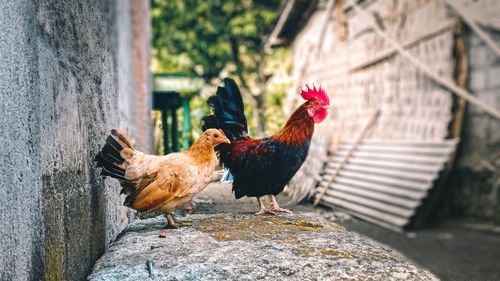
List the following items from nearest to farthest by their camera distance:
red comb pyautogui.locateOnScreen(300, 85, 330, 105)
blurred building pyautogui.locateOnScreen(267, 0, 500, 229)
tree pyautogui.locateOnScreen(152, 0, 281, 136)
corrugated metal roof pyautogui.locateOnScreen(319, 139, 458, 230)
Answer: red comb pyautogui.locateOnScreen(300, 85, 330, 105) < blurred building pyautogui.locateOnScreen(267, 0, 500, 229) < corrugated metal roof pyautogui.locateOnScreen(319, 139, 458, 230) < tree pyautogui.locateOnScreen(152, 0, 281, 136)

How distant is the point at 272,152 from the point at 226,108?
54 centimetres

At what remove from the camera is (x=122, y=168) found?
192 centimetres

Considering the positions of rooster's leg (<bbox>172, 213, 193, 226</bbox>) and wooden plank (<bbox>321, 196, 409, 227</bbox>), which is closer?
rooster's leg (<bbox>172, 213, 193, 226</bbox>)

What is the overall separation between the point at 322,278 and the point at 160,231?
940 millimetres

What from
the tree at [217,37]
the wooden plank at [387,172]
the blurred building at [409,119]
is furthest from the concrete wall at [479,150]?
the tree at [217,37]

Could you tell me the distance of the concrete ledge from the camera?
1702mm

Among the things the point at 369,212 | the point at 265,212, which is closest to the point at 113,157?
the point at 265,212

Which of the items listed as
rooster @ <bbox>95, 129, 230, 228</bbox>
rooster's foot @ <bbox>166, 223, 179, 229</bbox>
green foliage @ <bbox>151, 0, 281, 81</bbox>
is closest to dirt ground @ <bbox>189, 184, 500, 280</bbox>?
rooster's foot @ <bbox>166, 223, 179, 229</bbox>

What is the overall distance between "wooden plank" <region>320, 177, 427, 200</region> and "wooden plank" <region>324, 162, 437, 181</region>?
0.18m

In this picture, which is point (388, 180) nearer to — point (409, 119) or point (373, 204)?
point (373, 204)

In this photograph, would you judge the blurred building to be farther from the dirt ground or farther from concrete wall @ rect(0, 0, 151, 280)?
concrete wall @ rect(0, 0, 151, 280)

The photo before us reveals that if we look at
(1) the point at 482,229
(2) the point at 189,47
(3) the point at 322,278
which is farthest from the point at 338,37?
(3) the point at 322,278

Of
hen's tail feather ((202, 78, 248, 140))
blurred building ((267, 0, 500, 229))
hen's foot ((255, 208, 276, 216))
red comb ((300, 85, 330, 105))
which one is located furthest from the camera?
blurred building ((267, 0, 500, 229))

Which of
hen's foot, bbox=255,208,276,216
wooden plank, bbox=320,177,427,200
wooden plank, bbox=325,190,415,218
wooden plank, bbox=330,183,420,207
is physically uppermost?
hen's foot, bbox=255,208,276,216
